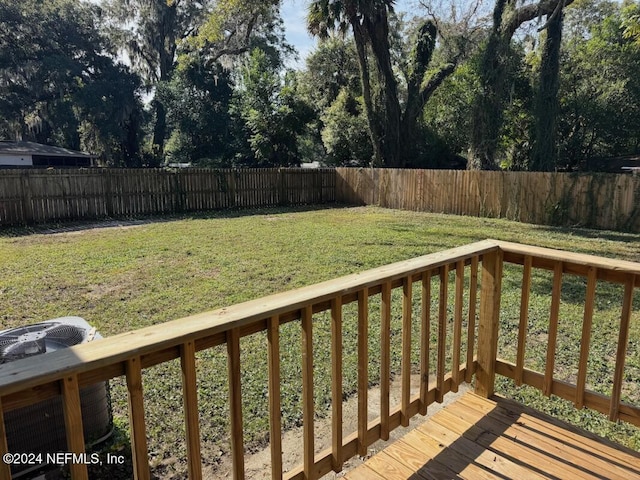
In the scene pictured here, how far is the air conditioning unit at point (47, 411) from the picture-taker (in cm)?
175

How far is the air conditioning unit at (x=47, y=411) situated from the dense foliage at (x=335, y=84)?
13.1 metres

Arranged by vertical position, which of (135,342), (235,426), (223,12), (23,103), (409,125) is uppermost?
(223,12)

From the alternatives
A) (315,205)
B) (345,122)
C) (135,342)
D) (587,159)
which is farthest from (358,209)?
(135,342)

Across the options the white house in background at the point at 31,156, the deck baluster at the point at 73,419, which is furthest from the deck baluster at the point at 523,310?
the white house in background at the point at 31,156

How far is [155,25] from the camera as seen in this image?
25.2m

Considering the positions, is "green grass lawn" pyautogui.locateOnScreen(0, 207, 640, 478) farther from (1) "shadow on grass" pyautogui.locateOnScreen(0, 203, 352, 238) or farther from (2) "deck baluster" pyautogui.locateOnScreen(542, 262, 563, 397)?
(2) "deck baluster" pyautogui.locateOnScreen(542, 262, 563, 397)

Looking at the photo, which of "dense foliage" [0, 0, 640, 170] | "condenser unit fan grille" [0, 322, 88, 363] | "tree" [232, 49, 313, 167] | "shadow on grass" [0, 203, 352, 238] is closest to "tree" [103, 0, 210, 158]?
"dense foliage" [0, 0, 640, 170]

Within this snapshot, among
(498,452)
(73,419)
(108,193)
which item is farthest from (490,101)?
(73,419)

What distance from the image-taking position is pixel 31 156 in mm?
21391

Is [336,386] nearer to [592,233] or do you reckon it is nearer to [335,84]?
[592,233]

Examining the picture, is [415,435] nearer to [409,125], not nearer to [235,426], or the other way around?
[235,426]

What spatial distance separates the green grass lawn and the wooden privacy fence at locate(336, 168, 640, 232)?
0.86 meters

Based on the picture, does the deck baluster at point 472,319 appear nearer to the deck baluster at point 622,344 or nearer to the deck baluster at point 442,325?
the deck baluster at point 442,325

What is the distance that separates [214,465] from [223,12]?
1962 centimetres
